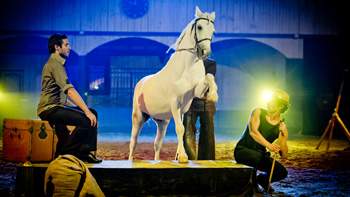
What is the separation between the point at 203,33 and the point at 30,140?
261cm

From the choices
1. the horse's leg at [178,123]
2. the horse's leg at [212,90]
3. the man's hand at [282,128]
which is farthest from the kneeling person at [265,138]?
the horse's leg at [212,90]

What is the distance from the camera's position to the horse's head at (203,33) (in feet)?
11.5

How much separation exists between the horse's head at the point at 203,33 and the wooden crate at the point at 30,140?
214 cm

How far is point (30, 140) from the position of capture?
13.0ft

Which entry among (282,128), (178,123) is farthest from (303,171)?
(178,123)

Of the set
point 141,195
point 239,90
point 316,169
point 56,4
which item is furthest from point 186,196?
point 239,90

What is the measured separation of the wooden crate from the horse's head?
214 centimetres

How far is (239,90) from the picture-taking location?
1609cm

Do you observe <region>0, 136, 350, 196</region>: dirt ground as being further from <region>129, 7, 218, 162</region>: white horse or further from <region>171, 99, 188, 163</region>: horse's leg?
<region>129, 7, 218, 162</region>: white horse

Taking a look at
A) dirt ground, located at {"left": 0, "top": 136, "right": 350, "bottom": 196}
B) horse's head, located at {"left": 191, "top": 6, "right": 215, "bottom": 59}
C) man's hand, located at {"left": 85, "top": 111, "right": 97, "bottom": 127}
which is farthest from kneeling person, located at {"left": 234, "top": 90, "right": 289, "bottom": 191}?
man's hand, located at {"left": 85, "top": 111, "right": 97, "bottom": 127}

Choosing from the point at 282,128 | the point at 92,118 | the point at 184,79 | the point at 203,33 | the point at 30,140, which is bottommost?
the point at 30,140

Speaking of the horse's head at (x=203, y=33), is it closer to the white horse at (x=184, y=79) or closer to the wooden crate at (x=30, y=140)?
the white horse at (x=184, y=79)

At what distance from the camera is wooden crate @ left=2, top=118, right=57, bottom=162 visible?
3.83 metres

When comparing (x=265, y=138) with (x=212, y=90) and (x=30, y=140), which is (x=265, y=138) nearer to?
(x=212, y=90)
